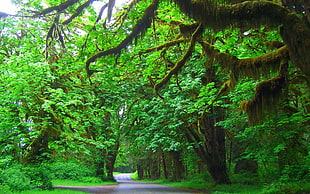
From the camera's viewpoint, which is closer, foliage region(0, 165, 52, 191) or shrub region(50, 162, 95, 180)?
foliage region(0, 165, 52, 191)

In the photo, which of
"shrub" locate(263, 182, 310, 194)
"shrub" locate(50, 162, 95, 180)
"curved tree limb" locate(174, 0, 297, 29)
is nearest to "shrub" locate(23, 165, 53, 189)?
"shrub" locate(50, 162, 95, 180)

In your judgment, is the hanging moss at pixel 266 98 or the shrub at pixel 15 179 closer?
the hanging moss at pixel 266 98

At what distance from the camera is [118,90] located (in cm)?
1473

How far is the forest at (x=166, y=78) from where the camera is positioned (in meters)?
6.09

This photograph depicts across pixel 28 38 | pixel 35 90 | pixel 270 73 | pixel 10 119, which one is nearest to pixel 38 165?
pixel 10 119

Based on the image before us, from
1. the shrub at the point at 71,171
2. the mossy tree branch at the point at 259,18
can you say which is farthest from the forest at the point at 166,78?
the shrub at the point at 71,171

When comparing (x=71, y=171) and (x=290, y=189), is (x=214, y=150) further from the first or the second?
(x=71, y=171)

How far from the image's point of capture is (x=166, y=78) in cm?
862

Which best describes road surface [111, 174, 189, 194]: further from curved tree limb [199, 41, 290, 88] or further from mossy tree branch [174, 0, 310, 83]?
mossy tree branch [174, 0, 310, 83]

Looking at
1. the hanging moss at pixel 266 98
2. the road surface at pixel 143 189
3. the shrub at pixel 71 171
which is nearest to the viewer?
the hanging moss at pixel 266 98

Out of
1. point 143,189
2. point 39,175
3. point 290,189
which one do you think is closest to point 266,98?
point 290,189

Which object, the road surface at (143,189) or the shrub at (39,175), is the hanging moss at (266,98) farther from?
the shrub at (39,175)

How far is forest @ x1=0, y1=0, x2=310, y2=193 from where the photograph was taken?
20.0 ft

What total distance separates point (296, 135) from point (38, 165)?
12.1m
